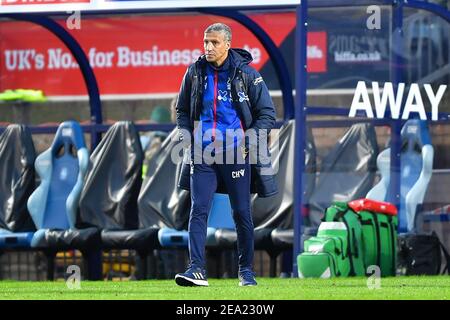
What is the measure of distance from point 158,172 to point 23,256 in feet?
9.17

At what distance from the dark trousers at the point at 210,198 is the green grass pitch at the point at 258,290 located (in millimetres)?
354

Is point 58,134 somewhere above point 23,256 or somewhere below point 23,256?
above

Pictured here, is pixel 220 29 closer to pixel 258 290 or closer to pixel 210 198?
pixel 210 198

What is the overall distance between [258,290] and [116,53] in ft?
38.4

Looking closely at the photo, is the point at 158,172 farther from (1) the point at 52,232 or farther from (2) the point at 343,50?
(2) the point at 343,50

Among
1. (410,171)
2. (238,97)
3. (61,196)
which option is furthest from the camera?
(61,196)

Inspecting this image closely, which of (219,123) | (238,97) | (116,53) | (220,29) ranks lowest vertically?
(219,123)

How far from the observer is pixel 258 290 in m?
12.8


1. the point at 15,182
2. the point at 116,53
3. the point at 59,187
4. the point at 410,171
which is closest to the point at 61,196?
the point at 59,187

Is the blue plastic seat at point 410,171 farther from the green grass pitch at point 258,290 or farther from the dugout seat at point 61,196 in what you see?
the dugout seat at point 61,196

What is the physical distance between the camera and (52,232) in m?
17.7

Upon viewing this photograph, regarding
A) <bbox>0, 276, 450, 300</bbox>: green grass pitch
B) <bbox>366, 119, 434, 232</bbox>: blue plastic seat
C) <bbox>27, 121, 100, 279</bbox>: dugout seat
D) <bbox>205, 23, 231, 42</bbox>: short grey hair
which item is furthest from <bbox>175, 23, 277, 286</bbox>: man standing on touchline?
<bbox>27, 121, 100, 279</bbox>: dugout seat

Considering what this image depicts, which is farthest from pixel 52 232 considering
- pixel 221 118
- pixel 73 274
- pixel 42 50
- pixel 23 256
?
pixel 42 50

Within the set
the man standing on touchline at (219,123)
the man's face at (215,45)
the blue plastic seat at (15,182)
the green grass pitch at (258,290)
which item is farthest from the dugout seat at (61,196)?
the man's face at (215,45)
